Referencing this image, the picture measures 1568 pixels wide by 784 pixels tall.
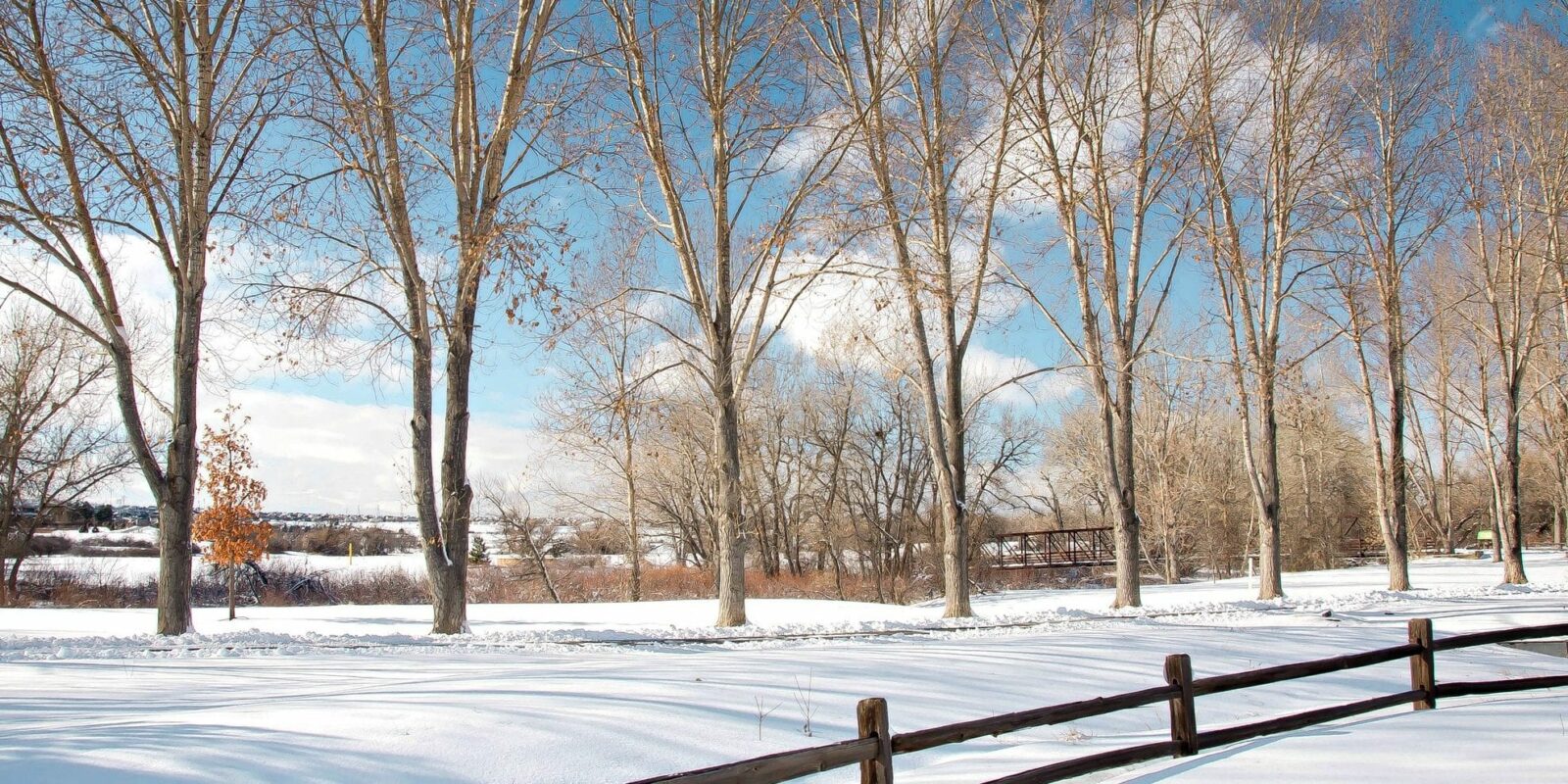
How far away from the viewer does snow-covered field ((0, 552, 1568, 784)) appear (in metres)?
5.52

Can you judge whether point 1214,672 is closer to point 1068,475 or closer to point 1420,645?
point 1420,645

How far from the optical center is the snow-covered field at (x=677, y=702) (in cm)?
552

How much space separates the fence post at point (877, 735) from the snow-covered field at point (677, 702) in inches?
71.7

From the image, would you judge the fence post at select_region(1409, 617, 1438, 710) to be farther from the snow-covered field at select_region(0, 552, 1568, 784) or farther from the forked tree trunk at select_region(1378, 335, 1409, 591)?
the forked tree trunk at select_region(1378, 335, 1409, 591)

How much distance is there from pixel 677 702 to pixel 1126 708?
3.17 meters

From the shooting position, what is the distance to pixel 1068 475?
151ft

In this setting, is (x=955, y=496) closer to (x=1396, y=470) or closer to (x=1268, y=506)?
(x=1268, y=506)

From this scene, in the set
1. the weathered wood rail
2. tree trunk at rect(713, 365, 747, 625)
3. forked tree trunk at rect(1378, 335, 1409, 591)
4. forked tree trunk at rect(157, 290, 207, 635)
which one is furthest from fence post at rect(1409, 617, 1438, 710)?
forked tree trunk at rect(1378, 335, 1409, 591)

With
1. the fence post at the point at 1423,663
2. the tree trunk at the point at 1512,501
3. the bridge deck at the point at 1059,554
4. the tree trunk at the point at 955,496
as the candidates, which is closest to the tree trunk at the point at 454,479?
the tree trunk at the point at 955,496

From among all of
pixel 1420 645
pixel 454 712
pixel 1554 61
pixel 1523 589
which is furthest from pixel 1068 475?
pixel 454 712

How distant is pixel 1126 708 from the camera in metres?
6.48

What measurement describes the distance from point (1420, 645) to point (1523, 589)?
17.3 m

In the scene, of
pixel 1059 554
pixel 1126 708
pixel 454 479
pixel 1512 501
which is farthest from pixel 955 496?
pixel 1059 554

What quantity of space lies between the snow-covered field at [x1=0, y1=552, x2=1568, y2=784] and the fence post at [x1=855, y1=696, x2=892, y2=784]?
182 cm
